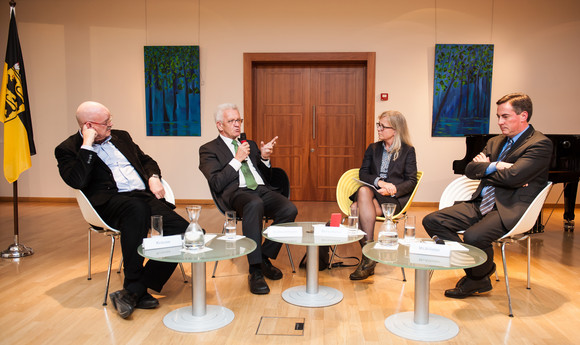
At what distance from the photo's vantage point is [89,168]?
2990 mm

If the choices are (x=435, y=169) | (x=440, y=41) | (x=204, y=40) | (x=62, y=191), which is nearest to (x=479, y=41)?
(x=440, y=41)

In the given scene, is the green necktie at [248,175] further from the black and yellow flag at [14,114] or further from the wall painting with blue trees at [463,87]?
the wall painting with blue trees at [463,87]

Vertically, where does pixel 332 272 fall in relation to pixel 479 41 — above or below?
below

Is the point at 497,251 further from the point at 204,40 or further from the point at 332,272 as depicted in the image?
the point at 204,40

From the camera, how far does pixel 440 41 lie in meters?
6.71

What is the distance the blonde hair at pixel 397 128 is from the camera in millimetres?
3816

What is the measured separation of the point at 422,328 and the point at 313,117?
16.4 ft

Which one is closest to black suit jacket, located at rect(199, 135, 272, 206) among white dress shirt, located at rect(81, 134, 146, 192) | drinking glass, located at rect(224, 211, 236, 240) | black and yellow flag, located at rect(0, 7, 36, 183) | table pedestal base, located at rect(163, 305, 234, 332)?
white dress shirt, located at rect(81, 134, 146, 192)

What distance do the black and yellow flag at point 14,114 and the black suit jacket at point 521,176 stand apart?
400cm

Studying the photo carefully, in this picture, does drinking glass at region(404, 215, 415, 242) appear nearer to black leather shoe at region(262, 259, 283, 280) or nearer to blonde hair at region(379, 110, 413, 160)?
black leather shoe at region(262, 259, 283, 280)

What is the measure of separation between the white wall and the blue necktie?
3.66 meters

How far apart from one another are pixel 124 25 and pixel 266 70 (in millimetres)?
2264

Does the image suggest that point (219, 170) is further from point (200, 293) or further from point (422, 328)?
point (422, 328)

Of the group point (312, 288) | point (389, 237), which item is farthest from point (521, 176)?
point (312, 288)
